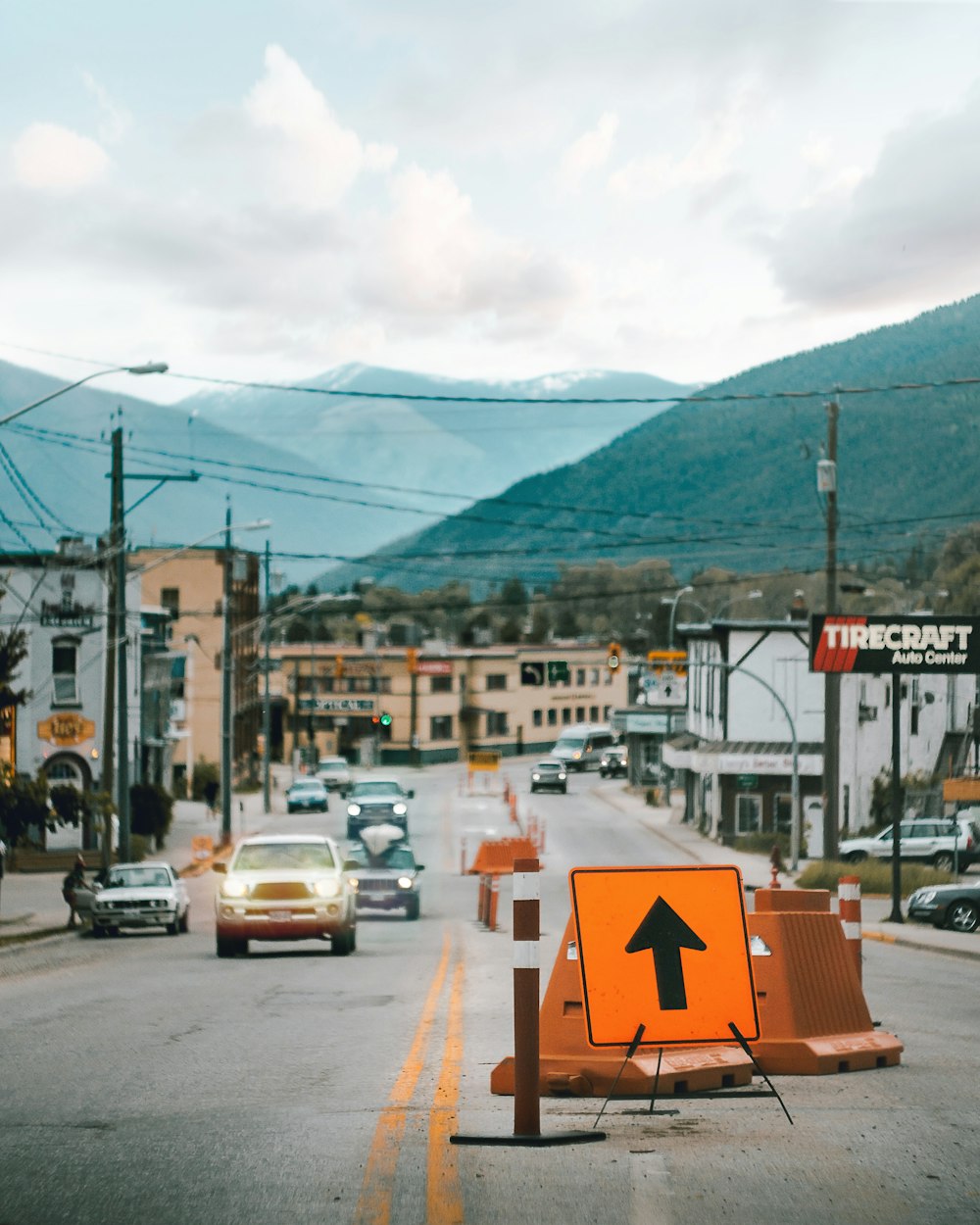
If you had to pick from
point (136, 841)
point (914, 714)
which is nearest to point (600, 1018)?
point (136, 841)

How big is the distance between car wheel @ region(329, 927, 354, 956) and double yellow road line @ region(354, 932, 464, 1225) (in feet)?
33.4

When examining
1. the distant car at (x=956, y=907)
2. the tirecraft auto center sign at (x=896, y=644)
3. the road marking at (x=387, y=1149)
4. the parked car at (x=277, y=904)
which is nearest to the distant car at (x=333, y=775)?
the tirecraft auto center sign at (x=896, y=644)

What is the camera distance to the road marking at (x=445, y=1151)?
6.80 meters

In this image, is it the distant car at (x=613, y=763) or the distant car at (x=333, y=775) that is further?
the distant car at (x=613, y=763)

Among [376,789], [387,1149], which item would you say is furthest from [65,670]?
[387,1149]

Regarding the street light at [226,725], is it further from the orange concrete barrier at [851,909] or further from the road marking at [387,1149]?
the road marking at [387,1149]

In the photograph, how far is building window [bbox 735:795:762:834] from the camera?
62750mm

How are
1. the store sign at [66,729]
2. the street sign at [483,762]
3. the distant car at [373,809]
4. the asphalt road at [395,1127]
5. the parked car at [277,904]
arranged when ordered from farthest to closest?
the street sign at [483,762], the distant car at [373,809], the store sign at [66,729], the parked car at [277,904], the asphalt road at [395,1127]

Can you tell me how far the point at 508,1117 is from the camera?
876cm

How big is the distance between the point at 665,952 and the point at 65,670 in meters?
47.2

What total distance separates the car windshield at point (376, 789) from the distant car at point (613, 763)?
4512 centimetres

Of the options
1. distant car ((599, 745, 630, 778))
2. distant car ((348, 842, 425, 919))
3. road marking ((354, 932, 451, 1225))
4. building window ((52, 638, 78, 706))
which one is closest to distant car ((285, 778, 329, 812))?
building window ((52, 638, 78, 706))

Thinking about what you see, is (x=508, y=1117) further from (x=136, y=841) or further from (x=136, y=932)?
(x=136, y=841)

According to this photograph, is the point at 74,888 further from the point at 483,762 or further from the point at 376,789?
the point at 483,762
